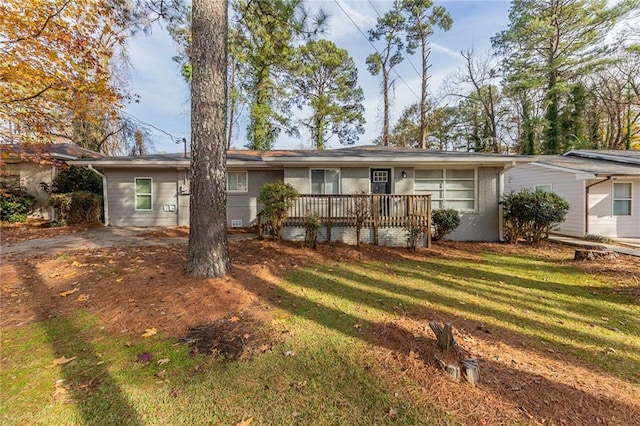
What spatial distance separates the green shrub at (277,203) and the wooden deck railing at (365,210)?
47cm

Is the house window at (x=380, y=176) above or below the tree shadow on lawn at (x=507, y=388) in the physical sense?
above

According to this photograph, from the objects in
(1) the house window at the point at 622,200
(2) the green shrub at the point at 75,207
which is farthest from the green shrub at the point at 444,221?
(2) the green shrub at the point at 75,207

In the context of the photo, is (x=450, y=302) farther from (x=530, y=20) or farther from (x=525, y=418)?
(x=530, y=20)

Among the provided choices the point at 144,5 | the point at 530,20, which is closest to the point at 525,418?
the point at 144,5

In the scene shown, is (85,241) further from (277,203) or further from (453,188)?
(453,188)

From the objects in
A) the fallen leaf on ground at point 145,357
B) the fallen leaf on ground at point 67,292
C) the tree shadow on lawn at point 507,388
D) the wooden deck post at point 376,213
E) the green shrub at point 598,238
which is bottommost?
the tree shadow on lawn at point 507,388

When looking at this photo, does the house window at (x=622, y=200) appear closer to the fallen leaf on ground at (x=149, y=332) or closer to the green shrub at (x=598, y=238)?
the green shrub at (x=598, y=238)

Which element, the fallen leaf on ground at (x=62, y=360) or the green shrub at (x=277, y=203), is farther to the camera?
the green shrub at (x=277, y=203)

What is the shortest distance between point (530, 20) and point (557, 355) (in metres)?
23.4

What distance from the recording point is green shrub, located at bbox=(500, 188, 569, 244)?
7.85 metres

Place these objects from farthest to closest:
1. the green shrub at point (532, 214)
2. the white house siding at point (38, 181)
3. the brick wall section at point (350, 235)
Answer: the white house siding at point (38, 181)
the brick wall section at point (350, 235)
the green shrub at point (532, 214)

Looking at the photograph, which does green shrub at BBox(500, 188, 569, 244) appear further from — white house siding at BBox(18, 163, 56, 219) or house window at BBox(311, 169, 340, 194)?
white house siding at BBox(18, 163, 56, 219)

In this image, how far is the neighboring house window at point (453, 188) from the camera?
932cm

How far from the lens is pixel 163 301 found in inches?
144
